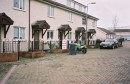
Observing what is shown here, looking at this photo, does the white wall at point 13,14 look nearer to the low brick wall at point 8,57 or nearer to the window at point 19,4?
the window at point 19,4

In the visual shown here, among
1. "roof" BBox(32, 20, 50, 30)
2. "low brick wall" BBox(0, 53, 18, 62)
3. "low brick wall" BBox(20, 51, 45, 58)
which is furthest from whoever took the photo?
"roof" BBox(32, 20, 50, 30)

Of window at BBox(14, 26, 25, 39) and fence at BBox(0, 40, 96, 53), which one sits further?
window at BBox(14, 26, 25, 39)

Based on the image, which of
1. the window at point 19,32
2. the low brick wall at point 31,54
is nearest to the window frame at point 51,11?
the window at point 19,32

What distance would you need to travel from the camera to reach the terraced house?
62.1 ft

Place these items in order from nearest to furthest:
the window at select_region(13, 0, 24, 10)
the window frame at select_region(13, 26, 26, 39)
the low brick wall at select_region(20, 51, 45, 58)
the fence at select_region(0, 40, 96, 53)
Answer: the fence at select_region(0, 40, 96, 53) → the low brick wall at select_region(20, 51, 45, 58) → the window frame at select_region(13, 26, 26, 39) → the window at select_region(13, 0, 24, 10)

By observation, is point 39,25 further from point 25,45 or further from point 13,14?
point 13,14

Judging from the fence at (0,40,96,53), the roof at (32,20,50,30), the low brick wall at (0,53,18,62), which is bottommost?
the low brick wall at (0,53,18,62)

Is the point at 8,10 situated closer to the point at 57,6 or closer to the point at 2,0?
the point at 2,0

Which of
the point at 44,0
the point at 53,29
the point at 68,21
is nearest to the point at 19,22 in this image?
the point at 44,0

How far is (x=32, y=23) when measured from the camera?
23.0 meters

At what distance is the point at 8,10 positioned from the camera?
19.5 meters

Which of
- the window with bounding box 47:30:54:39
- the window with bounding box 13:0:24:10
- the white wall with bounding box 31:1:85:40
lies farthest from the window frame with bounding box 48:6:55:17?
the window with bounding box 13:0:24:10

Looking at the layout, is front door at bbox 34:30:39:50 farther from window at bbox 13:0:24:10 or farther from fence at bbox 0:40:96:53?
window at bbox 13:0:24:10

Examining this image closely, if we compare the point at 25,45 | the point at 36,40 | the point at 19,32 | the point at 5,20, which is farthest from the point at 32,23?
the point at 5,20
